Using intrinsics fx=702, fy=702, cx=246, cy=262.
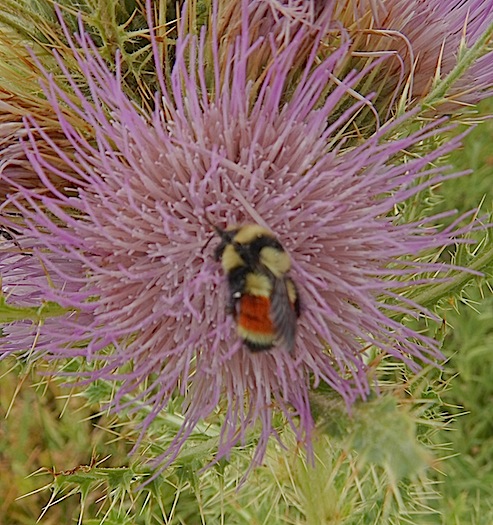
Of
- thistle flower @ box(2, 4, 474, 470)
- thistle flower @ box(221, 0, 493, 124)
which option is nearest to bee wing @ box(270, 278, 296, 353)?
thistle flower @ box(2, 4, 474, 470)

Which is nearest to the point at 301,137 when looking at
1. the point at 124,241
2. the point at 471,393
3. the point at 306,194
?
the point at 306,194

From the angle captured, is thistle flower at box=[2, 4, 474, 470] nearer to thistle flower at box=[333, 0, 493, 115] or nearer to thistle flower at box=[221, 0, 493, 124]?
thistle flower at box=[221, 0, 493, 124]

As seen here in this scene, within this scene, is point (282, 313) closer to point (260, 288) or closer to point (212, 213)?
point (260, 288)

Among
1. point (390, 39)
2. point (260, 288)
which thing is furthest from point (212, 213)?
point (390, 39)

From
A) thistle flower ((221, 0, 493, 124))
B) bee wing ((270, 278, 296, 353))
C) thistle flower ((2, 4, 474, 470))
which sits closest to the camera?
→ bee wing ((270, 278, 296, 353))

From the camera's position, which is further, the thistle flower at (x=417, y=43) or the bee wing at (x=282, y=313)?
the thistle flower at (x=417, y=43)

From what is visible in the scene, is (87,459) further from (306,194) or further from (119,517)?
(306,194)

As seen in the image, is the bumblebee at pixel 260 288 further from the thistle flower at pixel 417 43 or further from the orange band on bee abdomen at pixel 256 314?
the thistle flower at pixel 417 43

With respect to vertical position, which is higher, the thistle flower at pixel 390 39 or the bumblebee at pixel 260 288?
the thistle flower at pixel 390 39

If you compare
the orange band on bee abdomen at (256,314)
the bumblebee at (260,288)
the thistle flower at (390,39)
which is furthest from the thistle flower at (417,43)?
the orange band on bee abdomen at (256,314)
